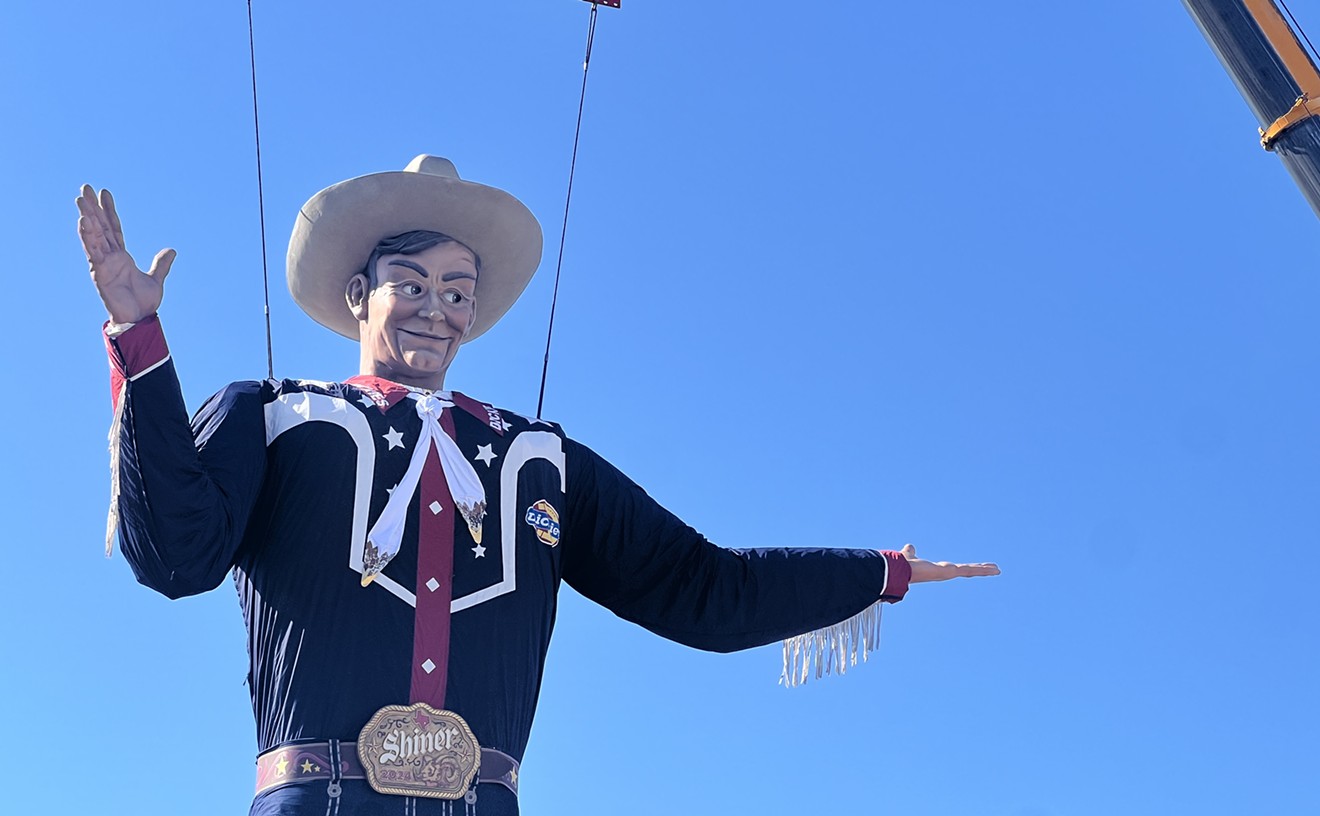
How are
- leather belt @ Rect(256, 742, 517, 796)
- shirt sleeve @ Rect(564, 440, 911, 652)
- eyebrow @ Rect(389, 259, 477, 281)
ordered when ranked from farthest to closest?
eyebrow @ Rect(389, 259, 477, 281)
shirt sleeve @ Rect(564, 440, 911, 652)
leather belt @ Rect(256, 742, 517, 796)

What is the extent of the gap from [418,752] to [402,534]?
709mm

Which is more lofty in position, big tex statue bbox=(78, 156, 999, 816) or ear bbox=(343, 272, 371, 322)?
ear bbox=(343, 272, 371, 322)

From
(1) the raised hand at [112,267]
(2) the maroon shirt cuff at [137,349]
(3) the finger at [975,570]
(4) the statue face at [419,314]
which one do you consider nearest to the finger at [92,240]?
(1) the raised hand at [112,267]

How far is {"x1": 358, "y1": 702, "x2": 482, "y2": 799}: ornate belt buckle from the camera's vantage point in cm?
455

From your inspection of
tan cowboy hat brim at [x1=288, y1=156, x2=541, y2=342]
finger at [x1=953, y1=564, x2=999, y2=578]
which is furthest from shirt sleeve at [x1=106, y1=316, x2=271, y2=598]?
finger at [x1=953, y1=564, x2=999, y2=578]

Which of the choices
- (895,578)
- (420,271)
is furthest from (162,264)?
(895,578)

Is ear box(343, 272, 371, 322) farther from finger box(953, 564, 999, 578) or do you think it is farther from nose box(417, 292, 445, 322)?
finger box(953, 564, 999, 578)

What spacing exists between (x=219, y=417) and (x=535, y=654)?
1.25 m

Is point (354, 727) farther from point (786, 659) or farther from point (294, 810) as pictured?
point (786, 659)

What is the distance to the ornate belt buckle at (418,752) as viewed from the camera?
14.9 ft

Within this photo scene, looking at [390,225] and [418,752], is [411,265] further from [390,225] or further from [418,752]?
[418,752]

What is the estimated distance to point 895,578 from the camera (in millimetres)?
5688

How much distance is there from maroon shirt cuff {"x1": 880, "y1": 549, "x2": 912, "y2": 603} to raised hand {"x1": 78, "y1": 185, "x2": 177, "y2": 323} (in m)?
2.68

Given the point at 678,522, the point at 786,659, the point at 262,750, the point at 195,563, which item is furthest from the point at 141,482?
the point at 786,659
